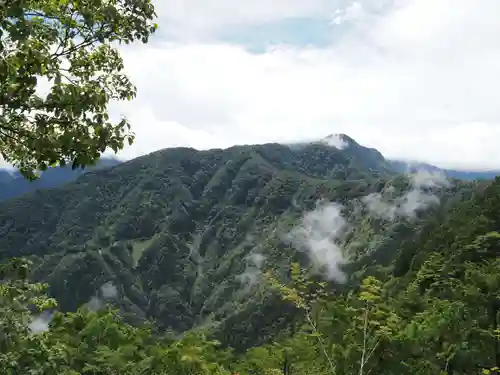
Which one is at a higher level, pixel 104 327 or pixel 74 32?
pixel 74 32

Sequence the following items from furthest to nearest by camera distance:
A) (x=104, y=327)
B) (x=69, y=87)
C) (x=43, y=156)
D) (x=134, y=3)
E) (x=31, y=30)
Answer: (x=104, y=327) → (x=134, y=3) → (x=43, y=156) → (x=69, y=87) → (x=31, y=30)

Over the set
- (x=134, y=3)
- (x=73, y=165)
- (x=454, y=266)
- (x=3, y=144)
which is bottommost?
(x=454, y=266)

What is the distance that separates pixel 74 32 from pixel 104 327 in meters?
28.2

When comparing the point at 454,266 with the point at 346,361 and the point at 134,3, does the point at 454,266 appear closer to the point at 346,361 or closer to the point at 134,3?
Result: the point at 346,361

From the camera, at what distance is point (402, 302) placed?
47250mm

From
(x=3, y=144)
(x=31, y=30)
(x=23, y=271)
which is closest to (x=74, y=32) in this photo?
(x=31, y=30)

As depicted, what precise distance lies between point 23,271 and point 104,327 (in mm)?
26447

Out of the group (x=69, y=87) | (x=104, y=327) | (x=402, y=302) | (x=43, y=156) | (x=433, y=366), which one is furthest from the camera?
(x=402, y=302)

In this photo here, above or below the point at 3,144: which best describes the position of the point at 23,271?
below

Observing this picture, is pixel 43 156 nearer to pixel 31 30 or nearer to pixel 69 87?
pixel 69 87

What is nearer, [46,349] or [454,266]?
[46,349]

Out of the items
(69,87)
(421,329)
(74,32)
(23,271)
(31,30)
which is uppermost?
(74,32)

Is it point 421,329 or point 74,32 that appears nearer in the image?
point 74,32

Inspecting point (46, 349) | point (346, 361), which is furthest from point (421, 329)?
point (46, 349)
